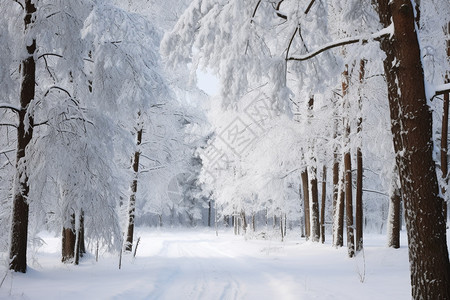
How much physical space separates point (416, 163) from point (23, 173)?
6937 millimetres

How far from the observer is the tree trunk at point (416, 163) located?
4117 mm

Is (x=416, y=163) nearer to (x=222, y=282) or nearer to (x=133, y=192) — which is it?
(x=222, y=282)

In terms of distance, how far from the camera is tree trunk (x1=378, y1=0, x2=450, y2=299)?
4117mm

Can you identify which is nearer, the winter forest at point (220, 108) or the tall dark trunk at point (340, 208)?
the winter forest at point (220, 108)

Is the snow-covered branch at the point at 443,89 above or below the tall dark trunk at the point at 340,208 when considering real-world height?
above

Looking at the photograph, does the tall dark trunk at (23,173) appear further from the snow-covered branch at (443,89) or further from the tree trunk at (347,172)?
the tree trunk at (347,172)

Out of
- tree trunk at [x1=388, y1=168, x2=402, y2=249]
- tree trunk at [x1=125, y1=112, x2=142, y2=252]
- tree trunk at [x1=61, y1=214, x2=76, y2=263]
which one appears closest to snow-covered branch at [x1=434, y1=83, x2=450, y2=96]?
tree trunk at [x1=388, y1=168, x2=402, y2=249]

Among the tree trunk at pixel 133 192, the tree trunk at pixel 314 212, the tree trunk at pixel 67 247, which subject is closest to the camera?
the tree trunk at pixel 67 247

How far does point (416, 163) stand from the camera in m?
4.24

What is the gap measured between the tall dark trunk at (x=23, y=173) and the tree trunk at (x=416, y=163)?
21.7 feet

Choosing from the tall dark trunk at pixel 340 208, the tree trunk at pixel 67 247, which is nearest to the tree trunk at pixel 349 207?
the tall dark trunk at pixel 340 208

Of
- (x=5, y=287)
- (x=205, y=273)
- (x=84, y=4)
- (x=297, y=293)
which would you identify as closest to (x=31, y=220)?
(x=5, y=287)

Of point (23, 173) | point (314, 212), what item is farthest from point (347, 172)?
point (23, 173)

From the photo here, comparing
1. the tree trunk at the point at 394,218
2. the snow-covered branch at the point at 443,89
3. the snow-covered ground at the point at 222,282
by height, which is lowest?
the snow-covered ground at the point at 222,282
